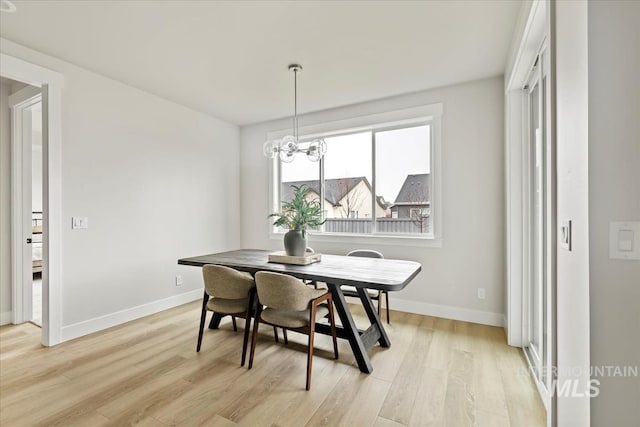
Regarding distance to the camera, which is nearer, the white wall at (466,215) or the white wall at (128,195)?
the white wall at (128,195)

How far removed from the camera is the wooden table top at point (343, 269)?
1.94 metres

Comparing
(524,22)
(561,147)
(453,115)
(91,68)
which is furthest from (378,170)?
(91,68)

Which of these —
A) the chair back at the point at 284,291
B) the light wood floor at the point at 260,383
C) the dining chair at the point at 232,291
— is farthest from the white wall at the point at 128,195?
the chair back at the point at 284,291

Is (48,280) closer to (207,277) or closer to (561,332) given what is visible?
(207,277)

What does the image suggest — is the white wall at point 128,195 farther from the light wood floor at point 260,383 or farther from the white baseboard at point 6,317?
the white baseboard at point 6,317

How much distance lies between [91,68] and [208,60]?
1206mm

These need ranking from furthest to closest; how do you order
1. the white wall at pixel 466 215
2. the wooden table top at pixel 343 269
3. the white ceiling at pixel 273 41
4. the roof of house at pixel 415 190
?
the roof of house at pixel 415 190 → the white wall at pixel 466 215 → the white ceiling at pixel 273 41 → the wooden table top at pixel 343 269

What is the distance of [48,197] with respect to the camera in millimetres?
2643

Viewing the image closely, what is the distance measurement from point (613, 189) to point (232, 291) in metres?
2.24

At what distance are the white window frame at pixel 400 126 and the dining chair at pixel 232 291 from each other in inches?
69.4

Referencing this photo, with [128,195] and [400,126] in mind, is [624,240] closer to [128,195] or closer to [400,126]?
[400,126]

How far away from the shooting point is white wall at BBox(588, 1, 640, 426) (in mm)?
865

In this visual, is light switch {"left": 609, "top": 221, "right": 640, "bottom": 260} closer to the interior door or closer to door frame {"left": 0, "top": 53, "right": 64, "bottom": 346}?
the interior door

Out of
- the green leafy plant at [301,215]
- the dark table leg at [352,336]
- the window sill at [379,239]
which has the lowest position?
the dark table leg at [352,336]
